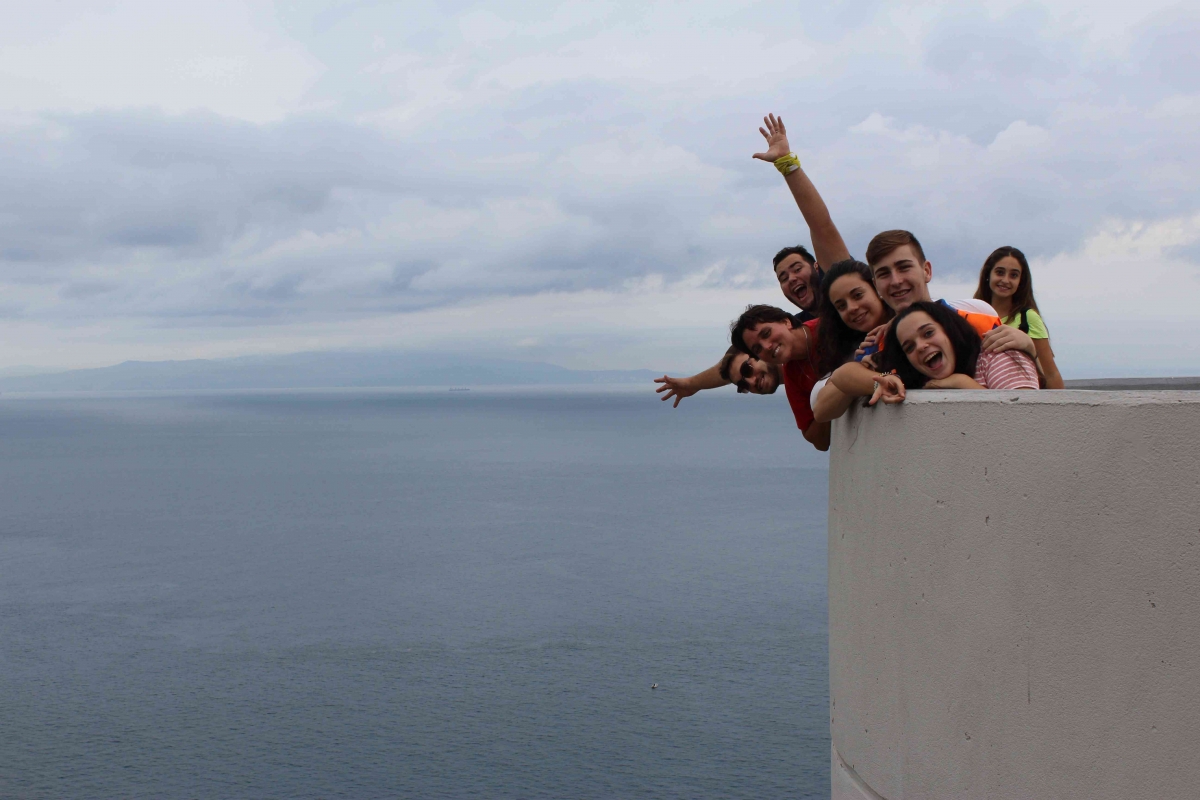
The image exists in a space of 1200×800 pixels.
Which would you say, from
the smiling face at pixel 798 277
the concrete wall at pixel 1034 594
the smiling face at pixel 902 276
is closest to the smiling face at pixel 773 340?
the smiling face at pixel 902 276

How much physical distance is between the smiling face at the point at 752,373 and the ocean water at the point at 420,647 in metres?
35.3

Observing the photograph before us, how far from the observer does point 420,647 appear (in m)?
50.5

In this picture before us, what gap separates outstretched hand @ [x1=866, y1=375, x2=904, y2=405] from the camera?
4.19m

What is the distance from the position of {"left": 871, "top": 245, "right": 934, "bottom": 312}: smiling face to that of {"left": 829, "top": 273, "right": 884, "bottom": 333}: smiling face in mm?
116

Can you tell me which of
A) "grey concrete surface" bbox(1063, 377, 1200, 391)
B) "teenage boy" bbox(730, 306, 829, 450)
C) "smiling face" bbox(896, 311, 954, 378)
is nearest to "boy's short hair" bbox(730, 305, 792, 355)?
"teenage boy" bbox(730, 306, 829, 450)

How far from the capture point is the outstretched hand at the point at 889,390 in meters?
4.19

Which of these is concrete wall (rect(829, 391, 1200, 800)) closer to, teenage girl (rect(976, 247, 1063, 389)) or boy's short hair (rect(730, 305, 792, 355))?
boy's short hair (rect(730, 305, 792, 355))

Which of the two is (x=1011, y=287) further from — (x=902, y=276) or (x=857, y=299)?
(x=857, y=299)

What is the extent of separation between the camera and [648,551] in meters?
67.3

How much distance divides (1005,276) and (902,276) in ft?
6.37

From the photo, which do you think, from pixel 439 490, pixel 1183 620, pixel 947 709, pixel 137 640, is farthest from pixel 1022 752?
pixel 439 490

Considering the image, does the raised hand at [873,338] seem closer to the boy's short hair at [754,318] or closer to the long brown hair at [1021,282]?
the boy's short hair at [754,318]

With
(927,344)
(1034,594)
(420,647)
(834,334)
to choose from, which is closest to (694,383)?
(834,334)

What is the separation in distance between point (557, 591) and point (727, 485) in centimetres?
4286
